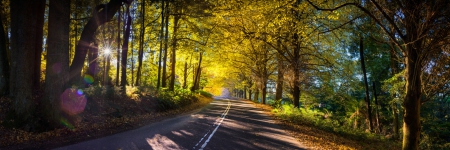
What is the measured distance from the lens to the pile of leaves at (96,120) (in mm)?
7945

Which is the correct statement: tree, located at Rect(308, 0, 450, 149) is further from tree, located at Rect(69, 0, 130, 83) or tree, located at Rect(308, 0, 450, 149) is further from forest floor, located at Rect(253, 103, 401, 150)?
tree, located at Rect(69, 0, 130, 83)

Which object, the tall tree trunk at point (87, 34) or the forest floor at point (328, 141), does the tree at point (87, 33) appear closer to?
the tall tree trunk at point (87, 34)

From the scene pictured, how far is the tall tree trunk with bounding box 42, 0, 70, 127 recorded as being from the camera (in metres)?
9.35

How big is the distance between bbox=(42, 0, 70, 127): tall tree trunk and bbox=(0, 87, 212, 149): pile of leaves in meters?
0.66

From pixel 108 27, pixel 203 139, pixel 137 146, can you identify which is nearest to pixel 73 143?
pixel 137 146

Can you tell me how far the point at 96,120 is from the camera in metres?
11.7

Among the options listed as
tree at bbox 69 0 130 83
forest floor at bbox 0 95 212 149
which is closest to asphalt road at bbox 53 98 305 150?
forest floor at bbox 0 95 212 149

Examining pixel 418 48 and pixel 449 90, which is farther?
pixel 449 90

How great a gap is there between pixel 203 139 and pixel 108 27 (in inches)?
630

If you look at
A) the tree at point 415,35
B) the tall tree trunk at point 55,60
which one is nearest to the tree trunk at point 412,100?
the tree at point 415,35

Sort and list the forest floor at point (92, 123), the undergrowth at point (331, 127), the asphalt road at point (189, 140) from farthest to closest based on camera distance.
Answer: the undergrowth at point (331, 127) → the asphalt road at point (189, 140) → the forest floor at point (92, 123)

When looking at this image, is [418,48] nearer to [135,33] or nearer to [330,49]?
[330,49]

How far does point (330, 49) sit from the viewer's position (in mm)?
20141

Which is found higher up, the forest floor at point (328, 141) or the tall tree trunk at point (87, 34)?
the tall tree trunk at point (87, 34)
